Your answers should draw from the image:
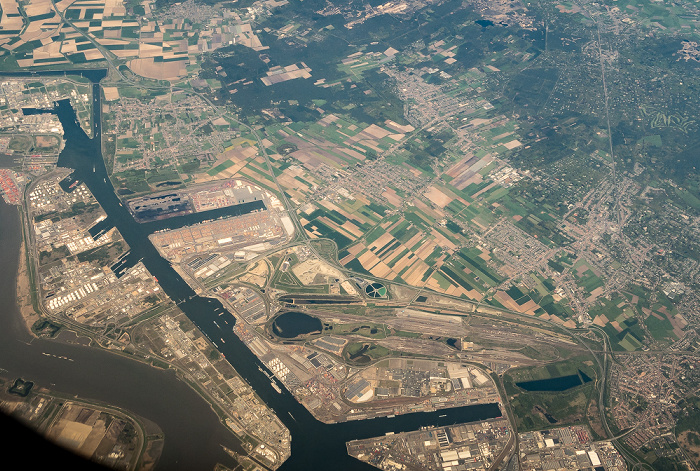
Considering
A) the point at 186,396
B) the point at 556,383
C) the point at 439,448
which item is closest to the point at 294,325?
the point at 186,396

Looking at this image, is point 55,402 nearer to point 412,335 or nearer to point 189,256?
point 189,256

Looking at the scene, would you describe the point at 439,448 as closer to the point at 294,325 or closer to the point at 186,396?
the point at 294,325

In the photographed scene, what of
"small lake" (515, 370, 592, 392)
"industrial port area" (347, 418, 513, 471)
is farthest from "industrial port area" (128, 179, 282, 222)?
"small lake" (515, 370, 592, 392)

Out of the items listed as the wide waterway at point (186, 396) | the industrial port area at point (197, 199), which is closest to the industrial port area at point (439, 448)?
the wide waterway at point (186, 396)

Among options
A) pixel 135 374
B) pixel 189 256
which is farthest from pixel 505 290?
pixel 135 374

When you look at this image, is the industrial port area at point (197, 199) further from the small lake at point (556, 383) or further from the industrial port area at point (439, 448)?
the small lake at point (556, 383)

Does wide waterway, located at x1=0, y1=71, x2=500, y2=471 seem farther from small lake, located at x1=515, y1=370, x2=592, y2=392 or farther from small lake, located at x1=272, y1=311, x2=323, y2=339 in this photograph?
small lake, located at x1=515, y1=370, x2=592, y2=392
